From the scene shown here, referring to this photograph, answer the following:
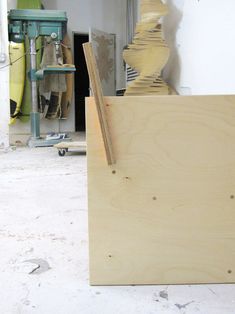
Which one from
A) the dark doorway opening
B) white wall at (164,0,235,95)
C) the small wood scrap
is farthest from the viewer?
the dark doorway opening

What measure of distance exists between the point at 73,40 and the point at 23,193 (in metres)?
4.76

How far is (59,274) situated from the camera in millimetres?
1548

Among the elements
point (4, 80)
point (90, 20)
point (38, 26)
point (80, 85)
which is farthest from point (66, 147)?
point (80, 85)

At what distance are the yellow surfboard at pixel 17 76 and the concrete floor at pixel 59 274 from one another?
3.29 m

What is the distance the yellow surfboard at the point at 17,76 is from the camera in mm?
5820

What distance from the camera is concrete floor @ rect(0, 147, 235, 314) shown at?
1302 millimetres

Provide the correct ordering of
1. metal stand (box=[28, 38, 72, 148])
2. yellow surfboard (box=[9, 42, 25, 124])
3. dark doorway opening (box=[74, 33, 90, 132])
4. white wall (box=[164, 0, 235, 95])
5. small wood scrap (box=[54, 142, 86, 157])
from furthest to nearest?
1. dark doorway opening (box=[74, 33, 90, 132])
2. yellow surfboard (box=[9, 42, 25, 124])
3. metal stand (box=[28, 38, 72, 148])
4. small wood scrap (box=[54, 142, 86, 157])
5. white wall (box=[164, 0, 235, 95])

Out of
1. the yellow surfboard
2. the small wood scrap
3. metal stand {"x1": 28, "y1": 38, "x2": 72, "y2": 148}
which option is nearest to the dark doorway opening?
the yellow surfboard

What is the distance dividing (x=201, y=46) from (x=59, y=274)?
2731 millimetres

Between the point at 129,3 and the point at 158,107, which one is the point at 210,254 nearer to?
the point at 158,107

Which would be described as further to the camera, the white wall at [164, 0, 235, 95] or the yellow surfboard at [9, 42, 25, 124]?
the yellow surfboard at [9, 42, 25, 124]

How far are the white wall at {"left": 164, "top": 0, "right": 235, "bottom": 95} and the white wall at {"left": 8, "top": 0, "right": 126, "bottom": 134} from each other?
2.32 m

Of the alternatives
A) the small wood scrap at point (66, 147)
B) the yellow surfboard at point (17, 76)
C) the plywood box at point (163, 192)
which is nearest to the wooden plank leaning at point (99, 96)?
the plywood box at point (163, 192)

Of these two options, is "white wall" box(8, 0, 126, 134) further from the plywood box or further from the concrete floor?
the plywood box
